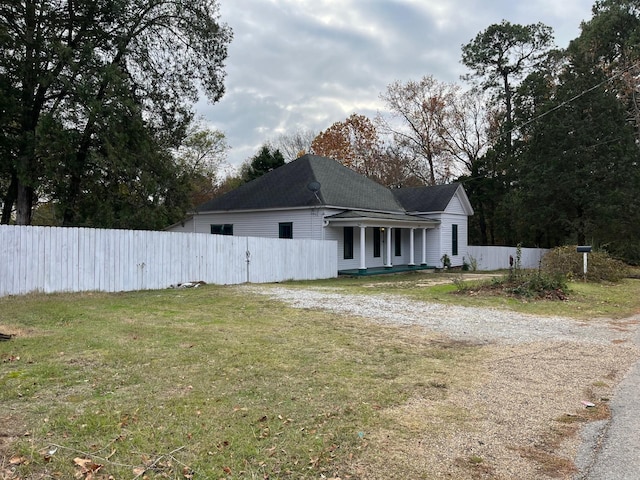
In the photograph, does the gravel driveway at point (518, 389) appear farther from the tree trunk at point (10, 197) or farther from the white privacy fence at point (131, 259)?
the tree trunk at point (10, 197)

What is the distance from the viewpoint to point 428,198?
2773 centimetres

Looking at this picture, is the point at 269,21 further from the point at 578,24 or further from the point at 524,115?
the point at 578,24

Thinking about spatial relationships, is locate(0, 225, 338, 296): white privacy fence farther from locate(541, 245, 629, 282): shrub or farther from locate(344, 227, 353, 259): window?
locate(541, 245, 629, 282): shrub

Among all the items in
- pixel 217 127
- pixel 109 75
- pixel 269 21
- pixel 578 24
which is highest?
pixel 578 24

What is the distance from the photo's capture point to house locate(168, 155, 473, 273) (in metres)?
21.6

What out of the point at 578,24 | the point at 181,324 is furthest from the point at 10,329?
the point at 578,24

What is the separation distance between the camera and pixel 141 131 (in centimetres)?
1809

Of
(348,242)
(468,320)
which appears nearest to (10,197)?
(348,242)

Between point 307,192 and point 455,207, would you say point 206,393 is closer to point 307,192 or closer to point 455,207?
point 307,192

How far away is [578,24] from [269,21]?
1137 inches

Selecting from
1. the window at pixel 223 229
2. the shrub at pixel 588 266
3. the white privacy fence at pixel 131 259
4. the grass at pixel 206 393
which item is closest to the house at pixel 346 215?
the window at pixel 223 229

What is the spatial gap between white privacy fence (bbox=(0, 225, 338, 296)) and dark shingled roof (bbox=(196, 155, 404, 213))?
4498 millimetres

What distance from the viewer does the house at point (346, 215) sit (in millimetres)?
21578

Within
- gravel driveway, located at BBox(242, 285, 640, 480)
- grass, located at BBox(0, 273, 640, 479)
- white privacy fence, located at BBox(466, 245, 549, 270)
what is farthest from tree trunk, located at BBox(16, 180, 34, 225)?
white privacy fence, located at BBox(466, 245, 549, 270)
